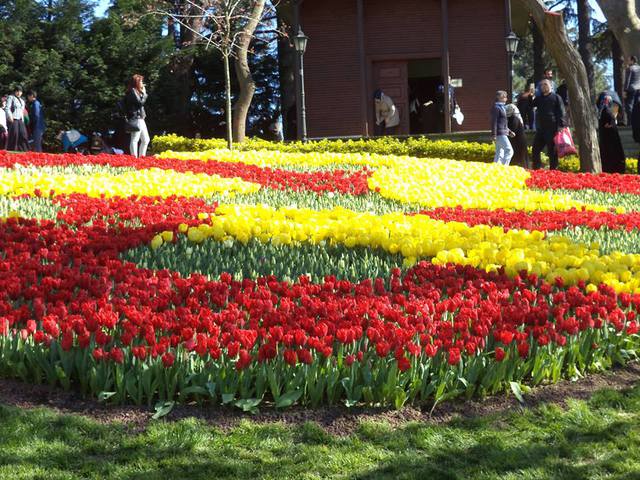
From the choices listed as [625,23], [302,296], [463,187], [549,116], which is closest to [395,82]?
[625,23]

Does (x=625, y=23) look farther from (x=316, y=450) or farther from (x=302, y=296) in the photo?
(x=316, y=450)

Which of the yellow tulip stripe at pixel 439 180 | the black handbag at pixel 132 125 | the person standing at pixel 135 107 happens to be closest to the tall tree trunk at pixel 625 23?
the yellow tulip stripe at pixel 439 180

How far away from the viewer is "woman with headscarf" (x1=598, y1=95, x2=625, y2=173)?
18000mm

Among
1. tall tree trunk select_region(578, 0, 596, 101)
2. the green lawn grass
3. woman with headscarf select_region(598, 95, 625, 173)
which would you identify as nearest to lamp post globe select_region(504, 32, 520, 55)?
woman with headscarf select_region(598, 95, 625, 173)

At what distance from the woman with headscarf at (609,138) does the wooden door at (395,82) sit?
12123 millimetres

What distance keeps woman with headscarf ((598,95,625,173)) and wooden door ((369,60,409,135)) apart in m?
12.1

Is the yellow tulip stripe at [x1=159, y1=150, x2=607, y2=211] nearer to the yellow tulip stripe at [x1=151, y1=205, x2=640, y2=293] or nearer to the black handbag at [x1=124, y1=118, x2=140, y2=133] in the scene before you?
the black handbag at [x1=124, y1=118, x2=140, y2=133]

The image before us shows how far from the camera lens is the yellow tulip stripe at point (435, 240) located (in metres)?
6.67

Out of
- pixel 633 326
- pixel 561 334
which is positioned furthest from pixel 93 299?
pixel 633 326

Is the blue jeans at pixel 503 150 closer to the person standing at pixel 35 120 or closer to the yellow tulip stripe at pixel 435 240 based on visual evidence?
the yellow tulip stripe at pixel 435 240

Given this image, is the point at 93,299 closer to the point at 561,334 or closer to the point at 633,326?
the point at 561,334

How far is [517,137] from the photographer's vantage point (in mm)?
18906

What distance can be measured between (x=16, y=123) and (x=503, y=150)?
11.2 m

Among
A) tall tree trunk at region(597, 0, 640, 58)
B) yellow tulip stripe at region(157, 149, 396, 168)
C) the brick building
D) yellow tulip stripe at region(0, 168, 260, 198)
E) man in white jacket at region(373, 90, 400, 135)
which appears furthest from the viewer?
the brick building
